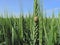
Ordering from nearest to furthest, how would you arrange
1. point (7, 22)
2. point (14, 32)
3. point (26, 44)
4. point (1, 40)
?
1. point (14, 32)
2. point (26, 44)
3. point (7, 22)
4. point (1, 40)

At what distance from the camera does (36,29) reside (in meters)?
1.13

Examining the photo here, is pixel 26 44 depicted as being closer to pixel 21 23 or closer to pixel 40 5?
pixel 21 23

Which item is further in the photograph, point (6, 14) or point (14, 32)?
point (6, 14)

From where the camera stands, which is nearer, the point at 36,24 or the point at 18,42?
the point at 36,24

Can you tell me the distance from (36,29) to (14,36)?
0.41 metres

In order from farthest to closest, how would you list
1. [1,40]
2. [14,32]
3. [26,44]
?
[1,40] → [26,44] → [14,32]

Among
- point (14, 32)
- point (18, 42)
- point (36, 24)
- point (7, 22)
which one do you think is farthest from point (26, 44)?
point (36, 24)

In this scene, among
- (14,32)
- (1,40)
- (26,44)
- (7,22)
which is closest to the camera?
(14,32)

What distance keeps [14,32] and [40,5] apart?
1.55 feet

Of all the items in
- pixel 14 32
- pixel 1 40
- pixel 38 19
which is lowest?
pixel 1 40

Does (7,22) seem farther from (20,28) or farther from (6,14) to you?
(20,28)

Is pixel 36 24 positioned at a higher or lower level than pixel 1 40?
higher

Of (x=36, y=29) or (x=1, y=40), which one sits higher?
(x=36, y=29)

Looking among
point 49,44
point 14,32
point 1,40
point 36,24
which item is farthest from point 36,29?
point 1,40
